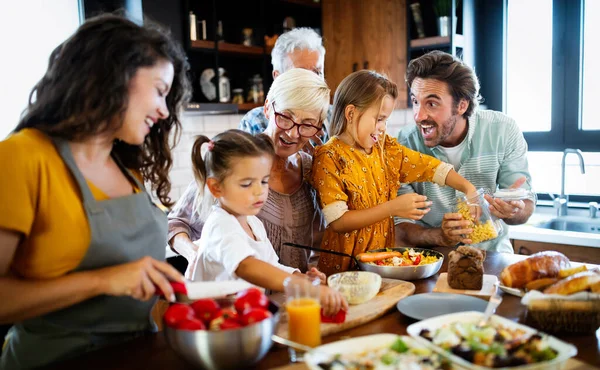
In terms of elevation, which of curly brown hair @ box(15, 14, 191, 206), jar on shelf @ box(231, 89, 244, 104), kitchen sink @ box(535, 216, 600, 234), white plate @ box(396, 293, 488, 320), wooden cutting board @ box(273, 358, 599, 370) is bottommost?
kitchen sink @ box(535, 216, 600, 234)

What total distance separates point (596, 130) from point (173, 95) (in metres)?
3.49

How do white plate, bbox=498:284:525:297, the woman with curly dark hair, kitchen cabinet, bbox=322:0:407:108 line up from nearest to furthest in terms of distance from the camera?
the woman with curly dark hair → white plate, bbox=498:284:525:297 → kitchen cabinet, bbox=322:0:407:108

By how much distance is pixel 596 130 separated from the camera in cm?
399

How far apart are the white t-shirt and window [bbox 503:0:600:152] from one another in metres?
3.22

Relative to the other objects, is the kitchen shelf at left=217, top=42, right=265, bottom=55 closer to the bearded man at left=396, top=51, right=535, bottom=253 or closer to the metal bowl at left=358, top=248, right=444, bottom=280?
the bearded man at left=396, top=51, right=535, bottom=253

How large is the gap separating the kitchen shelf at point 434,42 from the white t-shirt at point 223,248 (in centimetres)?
264

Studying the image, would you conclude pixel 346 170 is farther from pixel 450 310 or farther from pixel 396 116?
pixel 396 116

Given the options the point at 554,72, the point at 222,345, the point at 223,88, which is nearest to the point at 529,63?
the point at 554,72

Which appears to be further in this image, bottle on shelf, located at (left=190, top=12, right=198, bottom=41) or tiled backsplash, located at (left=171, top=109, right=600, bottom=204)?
tiled backsplash, located at (left=171, top=109, right=600, bottom=204)

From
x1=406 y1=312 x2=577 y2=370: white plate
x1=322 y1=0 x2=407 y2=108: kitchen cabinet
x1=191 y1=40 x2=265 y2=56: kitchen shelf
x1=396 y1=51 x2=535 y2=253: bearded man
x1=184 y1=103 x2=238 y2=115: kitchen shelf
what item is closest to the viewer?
x1=406 y1=312 x2=577 y2=370: white plate

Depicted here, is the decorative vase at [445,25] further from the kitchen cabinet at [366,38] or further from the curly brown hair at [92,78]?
the curly brown hair at [92,78]

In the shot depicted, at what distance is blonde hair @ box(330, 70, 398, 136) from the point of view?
2.12 meters

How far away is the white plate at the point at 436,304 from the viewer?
1.49 meters

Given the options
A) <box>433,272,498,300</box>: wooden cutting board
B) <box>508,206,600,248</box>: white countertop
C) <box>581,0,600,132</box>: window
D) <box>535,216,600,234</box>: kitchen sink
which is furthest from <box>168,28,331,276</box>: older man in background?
<box>581,0,600,132</box>: window
